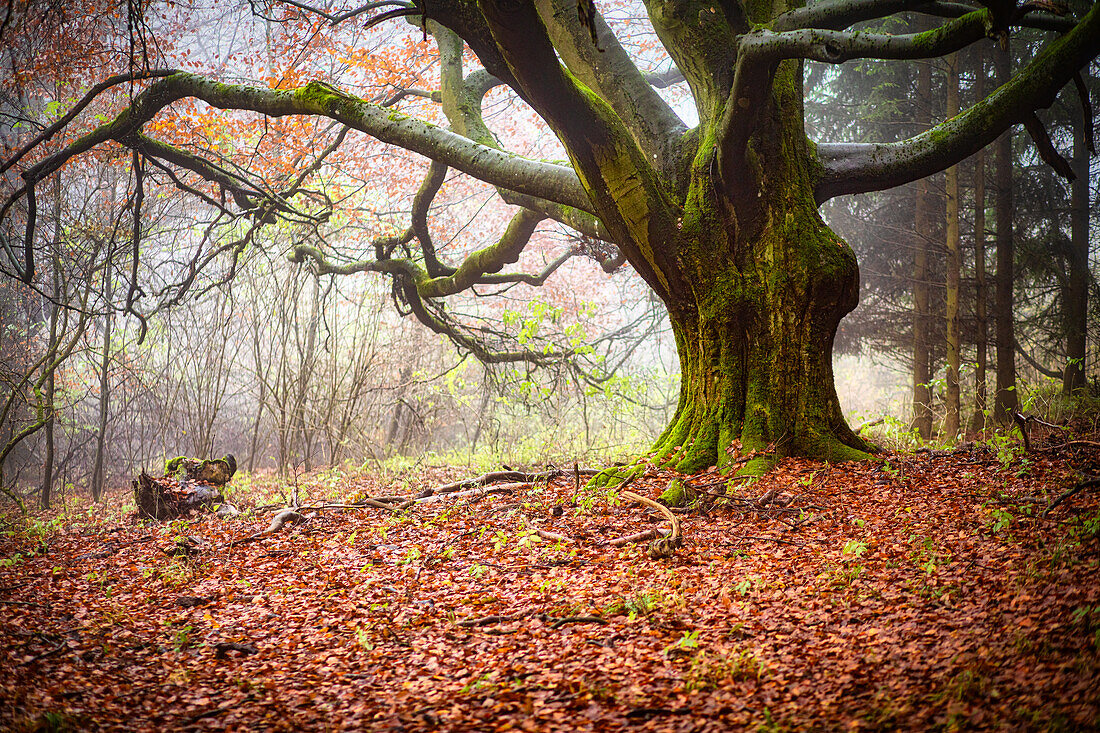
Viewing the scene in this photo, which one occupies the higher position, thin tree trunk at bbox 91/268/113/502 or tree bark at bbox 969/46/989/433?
tree bark at bbox 969/46/989/433

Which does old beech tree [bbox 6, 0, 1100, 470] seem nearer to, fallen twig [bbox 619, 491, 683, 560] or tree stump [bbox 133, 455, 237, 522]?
fallen twig [bbox 619, 491, 683, 560]

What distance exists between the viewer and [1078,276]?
9102mm

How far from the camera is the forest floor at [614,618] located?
6.42 feet

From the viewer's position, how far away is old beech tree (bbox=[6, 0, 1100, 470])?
433 centimetres

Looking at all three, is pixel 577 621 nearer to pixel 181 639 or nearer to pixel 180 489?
pixel 181 639

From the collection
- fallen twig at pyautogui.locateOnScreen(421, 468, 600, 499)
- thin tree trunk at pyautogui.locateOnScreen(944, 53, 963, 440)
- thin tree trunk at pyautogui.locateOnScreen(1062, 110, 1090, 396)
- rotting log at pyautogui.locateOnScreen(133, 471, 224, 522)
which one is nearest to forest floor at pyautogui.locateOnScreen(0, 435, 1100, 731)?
fallen twig at pyautogui.locateOnScreen(421, 468, 600, 499)

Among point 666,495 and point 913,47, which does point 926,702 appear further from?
point 913,47

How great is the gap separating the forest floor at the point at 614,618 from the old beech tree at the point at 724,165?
708 millimetres

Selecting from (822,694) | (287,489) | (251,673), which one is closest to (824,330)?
(822,694)

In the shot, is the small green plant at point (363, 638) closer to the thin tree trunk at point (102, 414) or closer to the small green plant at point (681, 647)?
the small green plant at point (681, 647)

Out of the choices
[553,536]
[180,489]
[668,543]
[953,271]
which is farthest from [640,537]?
[953,271]

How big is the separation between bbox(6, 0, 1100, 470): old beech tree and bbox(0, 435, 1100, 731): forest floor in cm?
71

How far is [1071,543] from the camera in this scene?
2.72 m

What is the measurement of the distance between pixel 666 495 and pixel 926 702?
2490 millimetres
